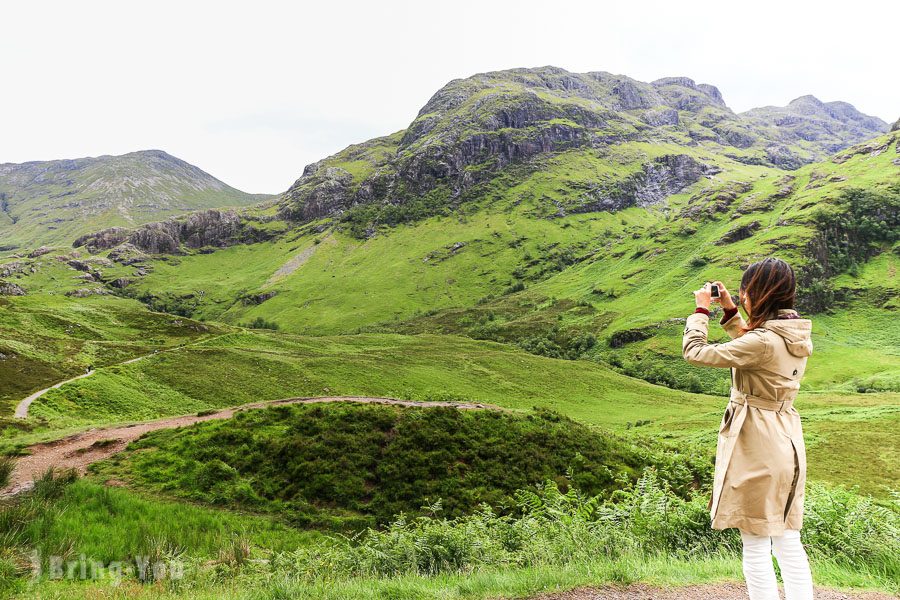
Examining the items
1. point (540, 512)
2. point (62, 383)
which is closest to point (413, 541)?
point (540, 512)

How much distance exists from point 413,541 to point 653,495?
6.21 m

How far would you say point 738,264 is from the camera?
12669 cm

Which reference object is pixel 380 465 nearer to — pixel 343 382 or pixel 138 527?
pixel 138 527

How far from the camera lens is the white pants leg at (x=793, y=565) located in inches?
198

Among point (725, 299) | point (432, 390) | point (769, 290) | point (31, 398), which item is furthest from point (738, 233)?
point (31, 398)

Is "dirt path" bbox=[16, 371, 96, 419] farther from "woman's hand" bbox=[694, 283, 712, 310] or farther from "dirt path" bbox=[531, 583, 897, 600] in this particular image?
"woman's hand" bbox=[694, 283, 712, 310]

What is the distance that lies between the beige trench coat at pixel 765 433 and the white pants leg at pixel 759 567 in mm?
177

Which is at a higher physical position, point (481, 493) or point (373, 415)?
point (373, 415)

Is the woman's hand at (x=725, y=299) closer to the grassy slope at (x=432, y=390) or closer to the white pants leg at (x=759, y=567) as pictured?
the white pants leg at (x=759, y=567)

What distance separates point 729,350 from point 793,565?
2671 mm

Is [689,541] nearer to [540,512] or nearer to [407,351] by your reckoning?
[540,512]

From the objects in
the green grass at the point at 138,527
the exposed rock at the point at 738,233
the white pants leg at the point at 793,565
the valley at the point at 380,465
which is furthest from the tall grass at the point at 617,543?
the exposed rock at the point at 738,233

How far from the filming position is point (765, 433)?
4.98 metres

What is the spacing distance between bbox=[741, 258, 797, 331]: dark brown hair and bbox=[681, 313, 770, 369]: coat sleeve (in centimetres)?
36
